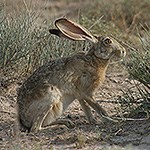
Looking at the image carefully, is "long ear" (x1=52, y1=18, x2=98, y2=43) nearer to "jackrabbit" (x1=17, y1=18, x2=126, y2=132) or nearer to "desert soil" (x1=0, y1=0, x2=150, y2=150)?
"jackrabbit" (x1=17, y1=18, x2=126, y2=132)

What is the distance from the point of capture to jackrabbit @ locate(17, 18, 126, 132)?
7.30 meters

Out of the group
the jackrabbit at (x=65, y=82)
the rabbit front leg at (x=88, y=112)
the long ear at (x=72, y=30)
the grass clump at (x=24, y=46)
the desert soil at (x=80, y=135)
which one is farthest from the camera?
the grass clump at (x=24, y=46)

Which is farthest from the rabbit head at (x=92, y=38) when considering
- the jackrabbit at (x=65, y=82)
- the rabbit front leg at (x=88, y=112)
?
the rabbit front leg at (x=88, y=112)

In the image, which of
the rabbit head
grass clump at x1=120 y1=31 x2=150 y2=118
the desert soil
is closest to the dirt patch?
the desert soil

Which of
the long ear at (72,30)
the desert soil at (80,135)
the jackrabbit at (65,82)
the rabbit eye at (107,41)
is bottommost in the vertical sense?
the desert soil at (80,135)

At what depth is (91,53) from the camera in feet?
25.1

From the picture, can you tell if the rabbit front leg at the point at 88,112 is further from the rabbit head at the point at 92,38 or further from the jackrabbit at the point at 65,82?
the rabbit head at the point at 92,38

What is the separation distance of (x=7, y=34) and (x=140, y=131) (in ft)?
8.53

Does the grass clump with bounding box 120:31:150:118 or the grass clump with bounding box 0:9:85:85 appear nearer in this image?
the grass clump with bounding box 120:31:150:118

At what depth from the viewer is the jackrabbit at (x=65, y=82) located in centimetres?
730

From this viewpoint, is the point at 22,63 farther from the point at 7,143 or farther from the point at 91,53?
the point at 7,143

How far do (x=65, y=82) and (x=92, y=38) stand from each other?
2.01 ft

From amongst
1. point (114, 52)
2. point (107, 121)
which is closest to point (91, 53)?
point (114, 52)

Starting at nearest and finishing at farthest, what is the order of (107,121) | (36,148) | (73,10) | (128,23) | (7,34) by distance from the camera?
(36,148) → (107,121) → (7,34) → (128,23) → (73,10)
